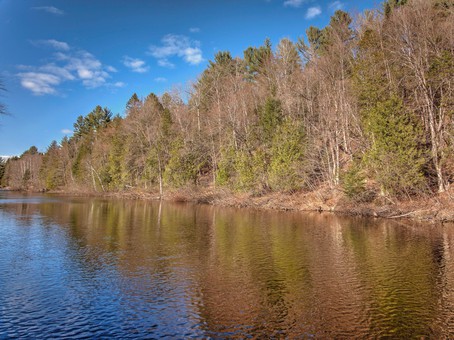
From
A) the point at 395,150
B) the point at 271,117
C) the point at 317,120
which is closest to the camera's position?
the point at 395,150

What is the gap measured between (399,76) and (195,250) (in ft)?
91.4

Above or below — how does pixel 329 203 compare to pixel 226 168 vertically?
below

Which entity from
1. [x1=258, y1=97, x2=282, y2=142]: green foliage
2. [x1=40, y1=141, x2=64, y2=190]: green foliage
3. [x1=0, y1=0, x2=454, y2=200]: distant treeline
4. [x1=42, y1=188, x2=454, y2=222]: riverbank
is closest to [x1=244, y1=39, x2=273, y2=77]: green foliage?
[x1=0, y1=0, x2=454, y2=200]: distant treeline

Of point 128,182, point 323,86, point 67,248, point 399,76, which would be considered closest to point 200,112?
point 128,182

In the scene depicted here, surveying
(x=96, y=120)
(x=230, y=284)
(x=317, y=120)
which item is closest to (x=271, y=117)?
(x=317, y=120)

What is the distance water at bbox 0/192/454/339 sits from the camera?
905 cm

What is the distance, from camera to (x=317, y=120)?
48.9 metres

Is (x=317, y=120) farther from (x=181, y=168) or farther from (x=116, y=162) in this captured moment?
(x=116, y=162)

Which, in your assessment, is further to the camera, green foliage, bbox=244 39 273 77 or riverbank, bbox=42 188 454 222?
green foliage, bbox=244 39 273 77

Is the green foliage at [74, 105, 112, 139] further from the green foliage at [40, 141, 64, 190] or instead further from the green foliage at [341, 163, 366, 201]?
the green foliage at [341, 163, 366, 201]

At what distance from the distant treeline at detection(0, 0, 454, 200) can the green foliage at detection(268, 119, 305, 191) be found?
130 millimetres

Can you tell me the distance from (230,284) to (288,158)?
103ft

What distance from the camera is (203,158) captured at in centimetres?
6212

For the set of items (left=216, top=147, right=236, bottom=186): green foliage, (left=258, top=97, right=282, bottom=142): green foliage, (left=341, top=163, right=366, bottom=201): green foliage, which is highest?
(left=258, top=97, right=282, bottom=142): green foliage
